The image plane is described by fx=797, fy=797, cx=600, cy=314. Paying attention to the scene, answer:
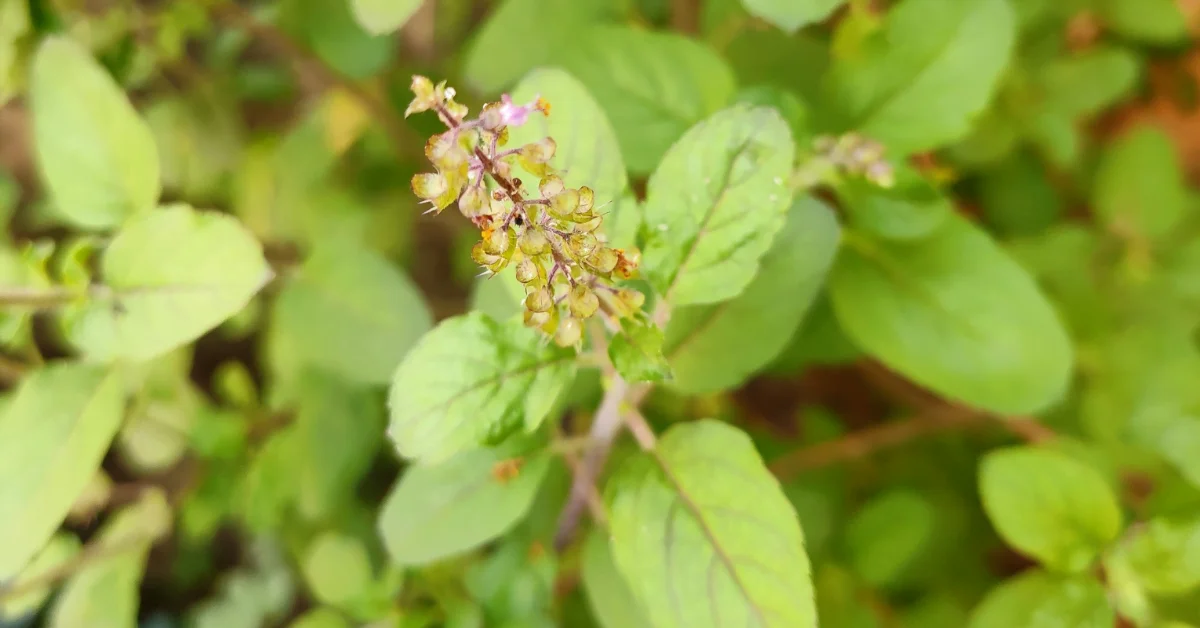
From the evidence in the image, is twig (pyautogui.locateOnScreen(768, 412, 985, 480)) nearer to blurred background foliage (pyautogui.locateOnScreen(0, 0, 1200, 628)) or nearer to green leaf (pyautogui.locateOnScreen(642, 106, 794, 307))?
blurred background foliage (pyautogui.locateOnScreen(0, 0, 1200, 628))

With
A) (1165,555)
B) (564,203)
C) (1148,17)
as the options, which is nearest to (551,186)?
(564,203)

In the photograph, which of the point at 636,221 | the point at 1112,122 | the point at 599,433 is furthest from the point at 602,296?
the point at 1112,122

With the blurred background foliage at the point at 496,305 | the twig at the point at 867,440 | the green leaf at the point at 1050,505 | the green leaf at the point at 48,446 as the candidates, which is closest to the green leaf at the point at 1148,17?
the blurred background foliage at the point at 496,305

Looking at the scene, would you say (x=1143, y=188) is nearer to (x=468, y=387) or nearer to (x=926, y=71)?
(x=926, y=71)

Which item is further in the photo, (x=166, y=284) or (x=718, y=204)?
(x=166, y=284)

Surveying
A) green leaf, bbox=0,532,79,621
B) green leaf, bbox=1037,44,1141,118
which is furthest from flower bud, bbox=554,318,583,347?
green leaf, bbox=1037,44,1141,118

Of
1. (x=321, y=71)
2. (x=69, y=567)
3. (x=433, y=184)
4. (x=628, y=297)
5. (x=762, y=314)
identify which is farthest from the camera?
(x=321, y=71)
